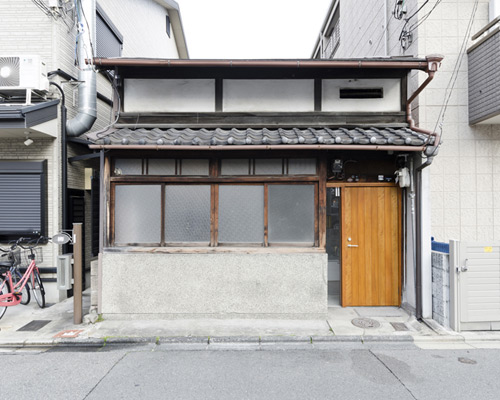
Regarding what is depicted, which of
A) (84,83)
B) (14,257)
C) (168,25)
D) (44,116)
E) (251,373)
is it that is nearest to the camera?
(251,373)

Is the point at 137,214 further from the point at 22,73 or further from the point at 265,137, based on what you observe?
the point at 22,73

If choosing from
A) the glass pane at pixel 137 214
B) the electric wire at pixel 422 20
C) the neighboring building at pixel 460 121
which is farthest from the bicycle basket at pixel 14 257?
the electric wire at pixel 422 20

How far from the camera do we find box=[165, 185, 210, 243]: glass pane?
Answer: 607 centimetres

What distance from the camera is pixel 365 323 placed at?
566 centimetres

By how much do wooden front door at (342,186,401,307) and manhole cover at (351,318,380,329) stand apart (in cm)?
71

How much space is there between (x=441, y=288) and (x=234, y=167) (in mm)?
4516

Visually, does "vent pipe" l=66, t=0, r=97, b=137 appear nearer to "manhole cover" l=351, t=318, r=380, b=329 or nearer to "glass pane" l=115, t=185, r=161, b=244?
"glass pane" l=115, t=185, r=161, b=244

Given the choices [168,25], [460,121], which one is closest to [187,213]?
[460,121]

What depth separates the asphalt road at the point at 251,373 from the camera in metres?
3.69

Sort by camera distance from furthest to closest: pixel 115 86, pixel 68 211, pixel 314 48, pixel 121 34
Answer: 1. pixel 314 48
2. pixel 121 34
3. pixel 68 211
4. pixel 115 86

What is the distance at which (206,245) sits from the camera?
606 cm

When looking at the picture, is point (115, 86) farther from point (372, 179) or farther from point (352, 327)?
point (352, 327)

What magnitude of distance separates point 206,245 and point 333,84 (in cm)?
436

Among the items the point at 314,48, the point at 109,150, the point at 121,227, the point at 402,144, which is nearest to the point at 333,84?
the point at 402,144
